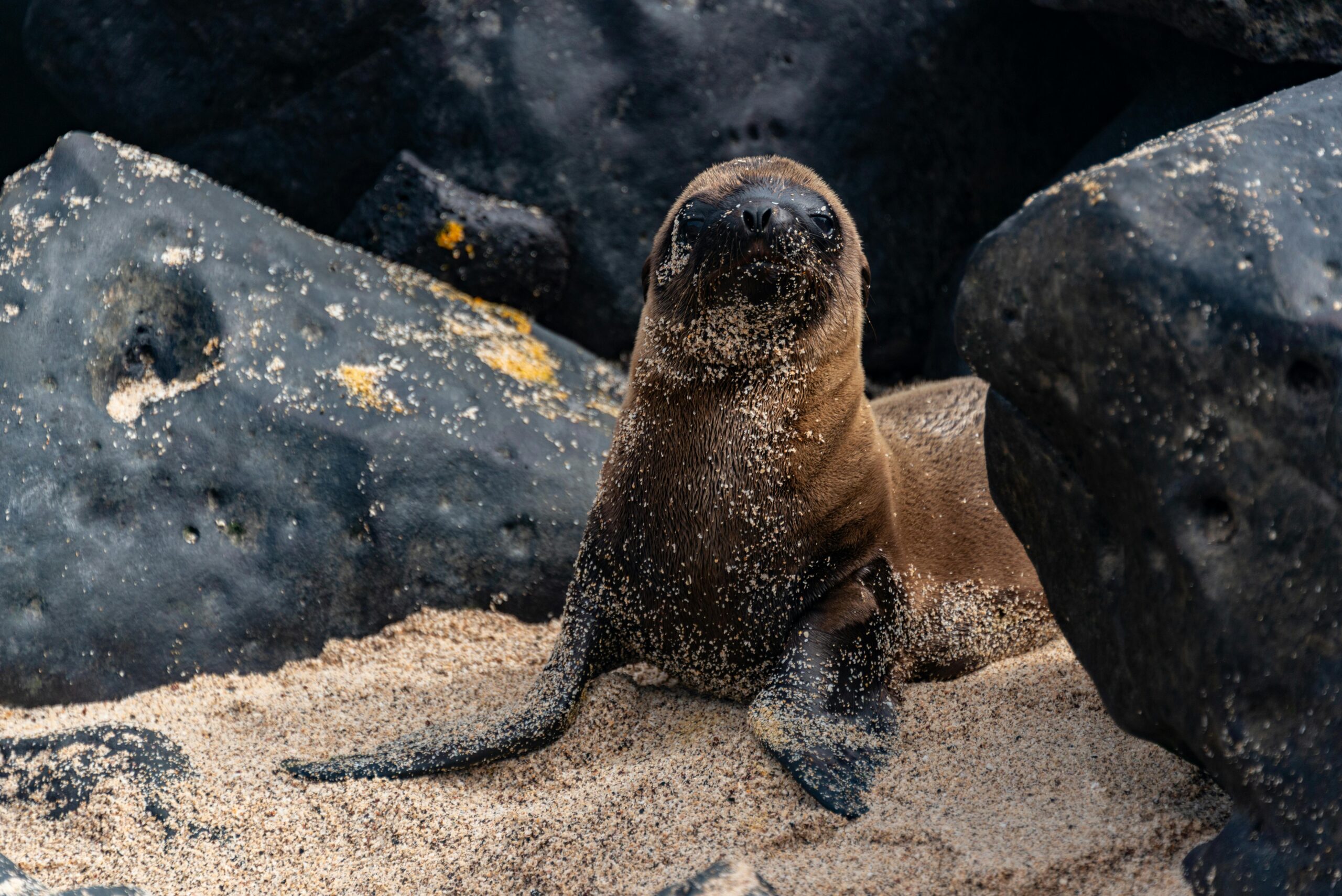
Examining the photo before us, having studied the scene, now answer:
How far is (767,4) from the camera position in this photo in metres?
5.70

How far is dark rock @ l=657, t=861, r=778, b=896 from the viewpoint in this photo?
89.4 inches

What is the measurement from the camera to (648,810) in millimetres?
2959

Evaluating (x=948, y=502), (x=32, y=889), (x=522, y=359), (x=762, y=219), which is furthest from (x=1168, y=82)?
(x=32, y=889)

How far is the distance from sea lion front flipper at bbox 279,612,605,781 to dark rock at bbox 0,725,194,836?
12.6 inches

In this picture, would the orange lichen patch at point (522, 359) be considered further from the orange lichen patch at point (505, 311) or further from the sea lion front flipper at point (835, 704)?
the sea lion front flipper at point (835, 704)

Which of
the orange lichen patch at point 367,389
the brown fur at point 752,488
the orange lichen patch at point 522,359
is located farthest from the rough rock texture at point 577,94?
the brown fur at point 752,488

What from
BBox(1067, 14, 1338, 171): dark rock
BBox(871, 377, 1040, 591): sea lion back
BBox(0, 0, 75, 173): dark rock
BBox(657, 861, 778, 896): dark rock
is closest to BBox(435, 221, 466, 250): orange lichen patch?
BBox(871, 377, 1040, 591): sea lion back

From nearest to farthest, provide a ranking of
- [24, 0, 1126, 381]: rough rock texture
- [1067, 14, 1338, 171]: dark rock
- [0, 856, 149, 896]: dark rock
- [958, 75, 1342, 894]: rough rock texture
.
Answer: [958, 75, 1342, 894]: rough rock texture → [0, 856, 149, 896]: dark rock → [1067, 14, 1338, 171]: dark rock → [24, 0, 1126, 381]: rough rock texture

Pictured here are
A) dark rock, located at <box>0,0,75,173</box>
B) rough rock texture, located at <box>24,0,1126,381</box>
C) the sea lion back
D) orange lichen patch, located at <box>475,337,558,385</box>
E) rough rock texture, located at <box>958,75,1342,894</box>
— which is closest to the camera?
rough rock texture, located at <box>958,75,1342,894</box>

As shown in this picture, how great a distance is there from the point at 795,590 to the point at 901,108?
3134mm

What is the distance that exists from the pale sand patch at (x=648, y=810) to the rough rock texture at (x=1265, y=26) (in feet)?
7.59

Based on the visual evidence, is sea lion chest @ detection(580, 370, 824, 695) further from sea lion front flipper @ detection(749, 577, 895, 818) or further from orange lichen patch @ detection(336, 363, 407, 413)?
orange lichen patch @ detection(336, 363, 407, 413)

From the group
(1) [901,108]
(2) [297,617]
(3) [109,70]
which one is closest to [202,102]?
(3) [109,70]

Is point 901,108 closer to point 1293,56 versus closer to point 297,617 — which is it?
point 1293,56
